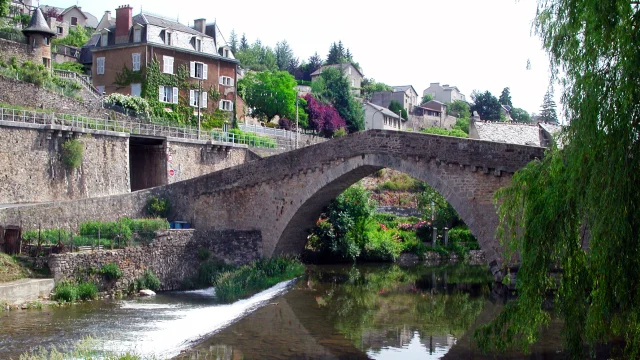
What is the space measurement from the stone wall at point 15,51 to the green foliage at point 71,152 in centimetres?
1122

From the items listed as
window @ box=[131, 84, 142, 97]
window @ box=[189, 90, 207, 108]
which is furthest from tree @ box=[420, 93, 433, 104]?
window @ box=[131, 84, 142, 97]

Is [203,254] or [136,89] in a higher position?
[136,89]

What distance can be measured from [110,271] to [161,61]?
20.3m

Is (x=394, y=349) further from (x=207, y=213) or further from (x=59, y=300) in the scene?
(x=207, y=213)

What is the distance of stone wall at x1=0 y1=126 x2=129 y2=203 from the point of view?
81.5 feet

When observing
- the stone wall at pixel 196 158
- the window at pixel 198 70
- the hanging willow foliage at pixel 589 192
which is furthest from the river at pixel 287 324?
the window at pixel 198 70

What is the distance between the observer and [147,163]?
106 ft

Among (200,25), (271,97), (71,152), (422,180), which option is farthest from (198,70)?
(422,180)

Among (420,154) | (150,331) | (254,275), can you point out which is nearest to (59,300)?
(150,331)

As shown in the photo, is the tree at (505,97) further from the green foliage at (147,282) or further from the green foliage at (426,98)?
the green foliage at (147,282)

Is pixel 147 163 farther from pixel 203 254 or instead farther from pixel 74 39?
pixel 74 39

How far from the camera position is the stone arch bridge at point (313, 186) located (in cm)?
1834

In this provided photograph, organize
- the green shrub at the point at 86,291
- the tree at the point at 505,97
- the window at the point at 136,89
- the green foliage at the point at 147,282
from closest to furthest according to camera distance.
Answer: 1. the green shrub at the point at 86,291
2. the green foliage at the point at 147,282
3. the window at the point at 136,89
4. the tree at the point at 505,97

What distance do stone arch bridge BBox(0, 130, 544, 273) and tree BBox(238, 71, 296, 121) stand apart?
2620 cm
